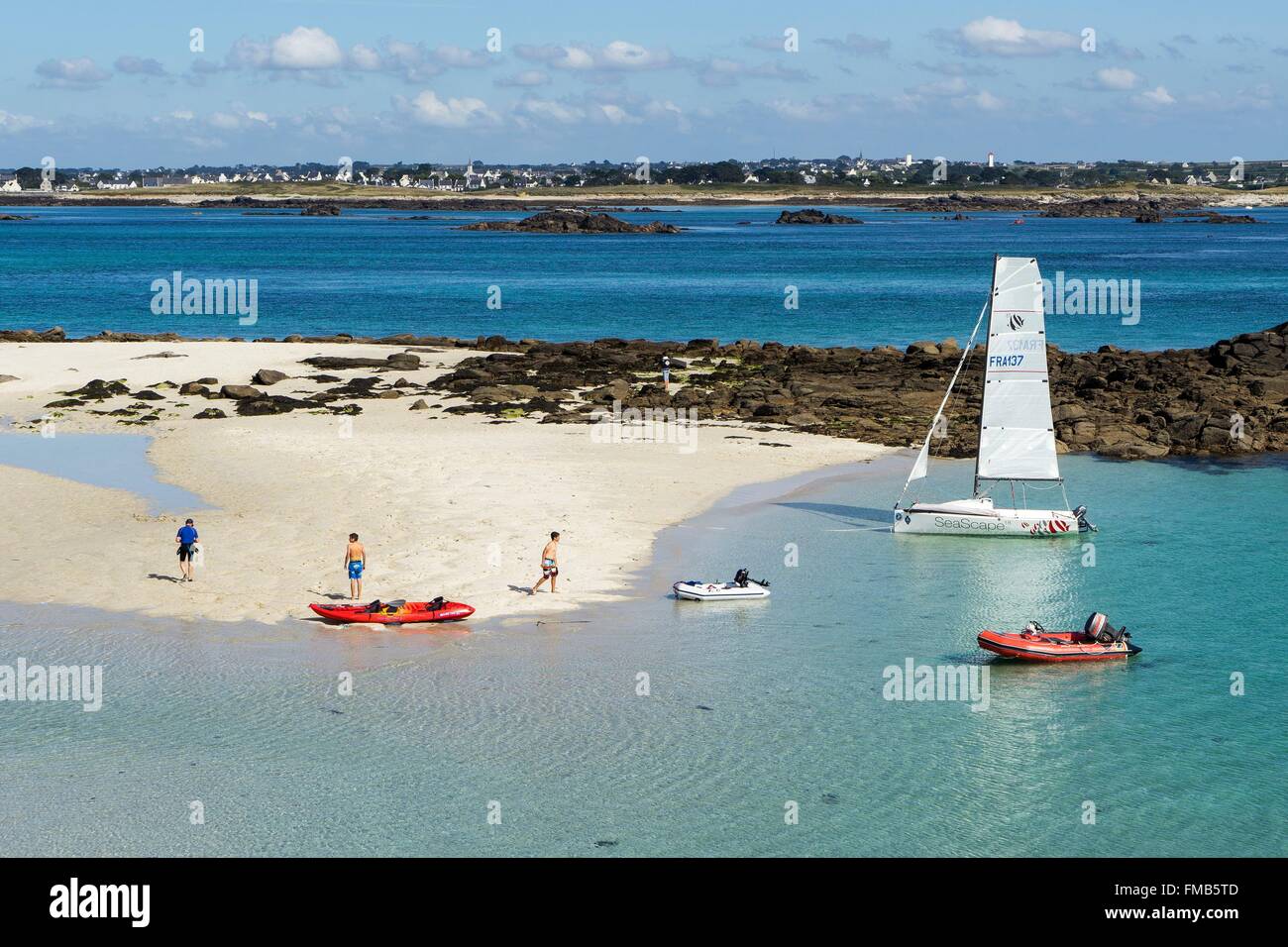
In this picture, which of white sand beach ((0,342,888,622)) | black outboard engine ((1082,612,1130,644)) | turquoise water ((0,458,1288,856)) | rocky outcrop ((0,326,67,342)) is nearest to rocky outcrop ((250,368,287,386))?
white sand beach ((0,342,888,622))

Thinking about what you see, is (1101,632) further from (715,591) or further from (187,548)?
(187,548)

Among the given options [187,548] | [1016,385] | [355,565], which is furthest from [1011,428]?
[187,548]

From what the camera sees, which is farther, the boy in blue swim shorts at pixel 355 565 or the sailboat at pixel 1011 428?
the sailboat at pixel 1011 428

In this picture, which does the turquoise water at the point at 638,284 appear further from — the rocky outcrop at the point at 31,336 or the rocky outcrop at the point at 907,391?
the rocky outcrop at the point at 907,391

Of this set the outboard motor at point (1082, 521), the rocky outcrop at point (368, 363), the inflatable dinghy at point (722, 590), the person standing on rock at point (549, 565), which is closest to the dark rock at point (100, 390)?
the rocky outcrop at point (368, 363)

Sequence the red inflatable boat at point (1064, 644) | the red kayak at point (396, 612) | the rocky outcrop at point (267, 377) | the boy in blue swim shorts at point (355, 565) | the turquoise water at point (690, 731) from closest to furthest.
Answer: the turquoise water at point (690, 731), the red inflatable boat at point (1064, 644), the red kayak at point (396, 612), the boy in blue swim shorts at point (355, 565), the rocky outcrop at point (267, 377)

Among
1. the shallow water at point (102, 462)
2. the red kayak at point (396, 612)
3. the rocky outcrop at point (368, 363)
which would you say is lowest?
the red kayak at point (396, 612)

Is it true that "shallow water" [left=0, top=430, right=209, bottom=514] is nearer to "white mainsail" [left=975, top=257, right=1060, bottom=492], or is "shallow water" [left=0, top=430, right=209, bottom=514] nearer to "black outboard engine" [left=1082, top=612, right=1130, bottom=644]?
"white mainsail" [left=975, top=257, right=1060, bottom=492]
